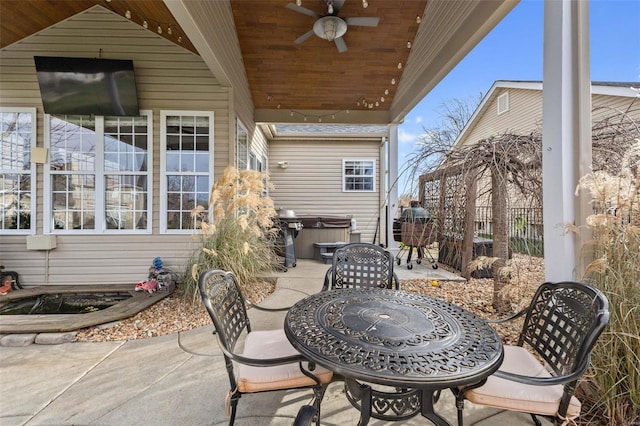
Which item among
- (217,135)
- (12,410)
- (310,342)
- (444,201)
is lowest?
(12,410)

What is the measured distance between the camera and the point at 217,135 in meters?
4.73

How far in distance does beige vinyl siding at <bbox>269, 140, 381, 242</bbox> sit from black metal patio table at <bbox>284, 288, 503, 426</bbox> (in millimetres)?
7355

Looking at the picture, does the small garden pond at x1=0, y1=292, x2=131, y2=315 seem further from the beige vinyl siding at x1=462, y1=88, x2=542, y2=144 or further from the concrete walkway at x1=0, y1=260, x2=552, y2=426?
the beige vinyl siding at x1=462, y1=88, x2=542, y2=144

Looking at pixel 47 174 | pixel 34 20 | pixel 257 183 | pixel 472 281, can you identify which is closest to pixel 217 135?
pixel 257 183

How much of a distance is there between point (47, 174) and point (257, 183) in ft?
12.5

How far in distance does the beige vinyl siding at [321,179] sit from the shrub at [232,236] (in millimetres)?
4840

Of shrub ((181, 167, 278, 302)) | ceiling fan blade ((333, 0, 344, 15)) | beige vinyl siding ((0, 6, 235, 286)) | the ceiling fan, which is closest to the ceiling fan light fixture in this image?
the ceiling fan

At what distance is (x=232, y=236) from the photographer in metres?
3.88

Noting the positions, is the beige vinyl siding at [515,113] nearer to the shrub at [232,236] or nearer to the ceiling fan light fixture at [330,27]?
the ceiling fan light fixture at [330,27]

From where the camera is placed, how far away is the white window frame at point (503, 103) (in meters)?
9.81

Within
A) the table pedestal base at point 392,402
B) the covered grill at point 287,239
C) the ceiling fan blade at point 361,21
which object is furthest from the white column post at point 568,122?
the covered grill at point 287,239

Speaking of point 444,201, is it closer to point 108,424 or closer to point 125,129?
point 108,424

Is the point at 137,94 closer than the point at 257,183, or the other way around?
the point at 257,183

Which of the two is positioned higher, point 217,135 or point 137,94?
point 137,94
